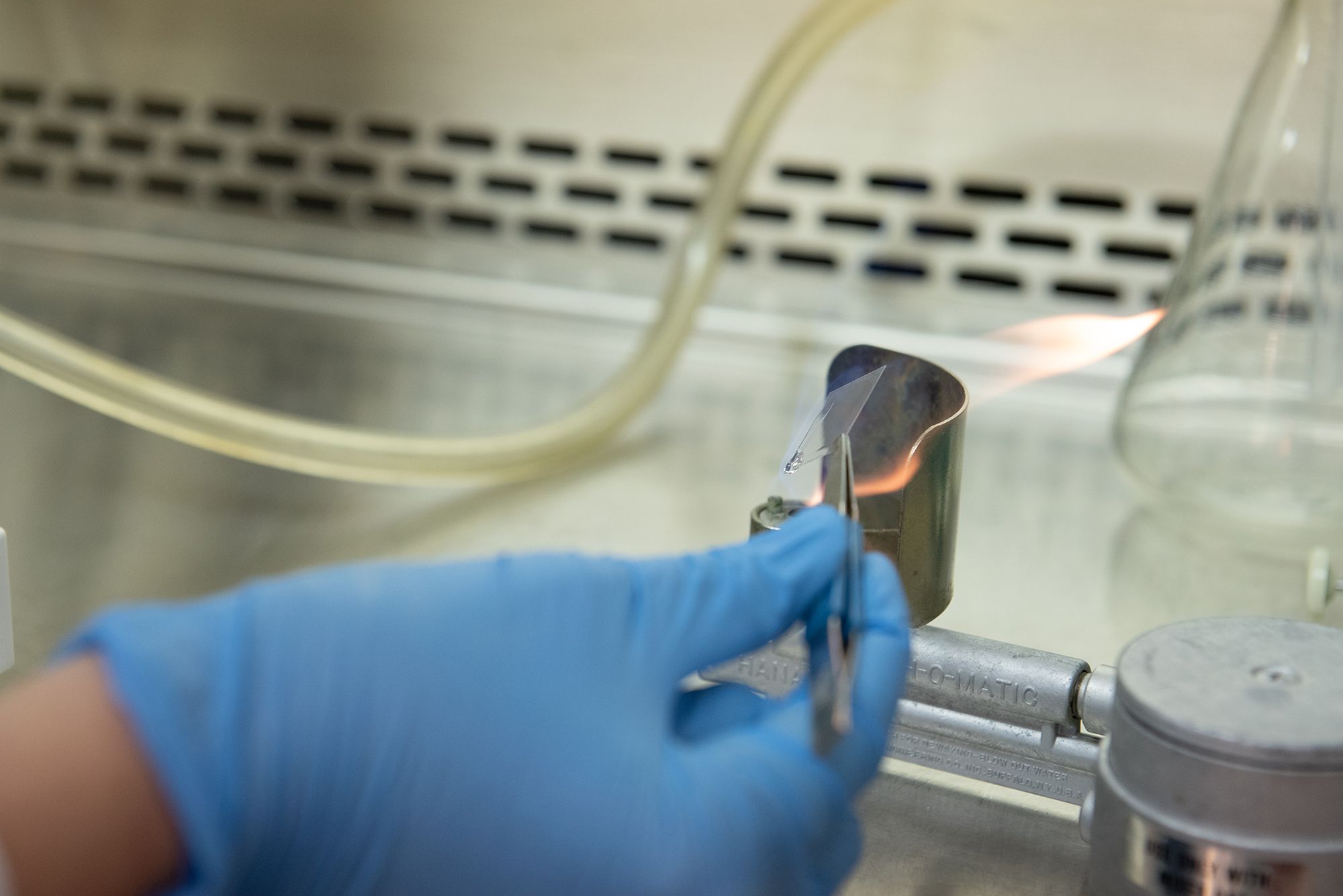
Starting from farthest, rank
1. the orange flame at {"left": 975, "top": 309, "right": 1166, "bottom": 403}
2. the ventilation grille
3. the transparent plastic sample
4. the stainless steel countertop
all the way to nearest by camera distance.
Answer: the ventilation grille
the stainless steel countertop
the orange flame at {"left": 975, "top": 309, "right": 1166, "bottom": 403}
the transparent plastic sample

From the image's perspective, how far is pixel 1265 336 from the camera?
2.88 ft

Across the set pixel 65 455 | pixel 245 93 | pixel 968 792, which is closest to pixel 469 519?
pixel 65 455

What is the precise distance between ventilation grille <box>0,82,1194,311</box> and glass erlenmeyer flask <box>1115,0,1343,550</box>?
0.26 m

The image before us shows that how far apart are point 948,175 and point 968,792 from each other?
70cm

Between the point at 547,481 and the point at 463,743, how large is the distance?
639 mm

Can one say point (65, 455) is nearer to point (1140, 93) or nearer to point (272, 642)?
point (272, 642)

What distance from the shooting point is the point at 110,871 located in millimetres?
398

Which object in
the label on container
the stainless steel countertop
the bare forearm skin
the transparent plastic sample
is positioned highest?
the transparent plastic sample

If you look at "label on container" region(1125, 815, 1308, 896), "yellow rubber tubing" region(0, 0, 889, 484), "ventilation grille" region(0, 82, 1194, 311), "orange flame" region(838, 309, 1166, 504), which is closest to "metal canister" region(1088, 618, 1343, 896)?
"label on container" region(1125, 815, 1308, 896)

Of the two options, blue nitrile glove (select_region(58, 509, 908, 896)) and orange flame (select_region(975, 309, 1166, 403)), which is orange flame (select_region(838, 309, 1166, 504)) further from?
blue nitrile glove (select_region(58, 509, 908, 896))

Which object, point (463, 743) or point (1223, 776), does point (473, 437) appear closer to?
point (463, 743)

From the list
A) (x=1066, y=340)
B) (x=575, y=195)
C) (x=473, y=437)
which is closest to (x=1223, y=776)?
(x=1066, y=340)

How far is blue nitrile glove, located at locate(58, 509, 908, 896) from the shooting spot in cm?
41

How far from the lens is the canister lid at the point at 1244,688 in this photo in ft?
1.26
